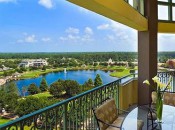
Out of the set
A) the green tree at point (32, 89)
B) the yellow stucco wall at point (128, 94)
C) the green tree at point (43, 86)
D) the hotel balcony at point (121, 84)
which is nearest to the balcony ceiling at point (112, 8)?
the hotel balcony at point (121, 84)

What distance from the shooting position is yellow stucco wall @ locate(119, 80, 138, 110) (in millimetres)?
5330

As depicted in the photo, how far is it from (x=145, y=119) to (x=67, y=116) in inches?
54.1

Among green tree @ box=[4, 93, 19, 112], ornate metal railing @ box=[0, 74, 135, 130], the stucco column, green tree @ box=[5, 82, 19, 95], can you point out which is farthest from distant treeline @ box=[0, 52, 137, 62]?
ornate metal railing @ box=[0, 74, 135, 130]

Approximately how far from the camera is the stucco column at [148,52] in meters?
5.62

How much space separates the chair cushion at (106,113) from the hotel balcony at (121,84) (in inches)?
12.8

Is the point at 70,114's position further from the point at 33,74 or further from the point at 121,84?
the point at 33,74

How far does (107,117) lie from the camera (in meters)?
3.08

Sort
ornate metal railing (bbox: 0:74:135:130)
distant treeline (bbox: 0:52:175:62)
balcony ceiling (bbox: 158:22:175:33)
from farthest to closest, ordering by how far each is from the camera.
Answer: distant treeline (bbox: 0:52:175:62) < balcony ceiling (bbox: 158:22:175:33) < ornate metal railing (bbox: 0:74:135:130)

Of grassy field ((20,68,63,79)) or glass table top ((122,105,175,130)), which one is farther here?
grassy field ((20,68,63,79))

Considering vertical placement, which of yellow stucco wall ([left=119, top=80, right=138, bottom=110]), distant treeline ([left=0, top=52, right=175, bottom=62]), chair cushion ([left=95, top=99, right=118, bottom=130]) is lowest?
yellow stucco wall ([left=119, top=80, right=138, bottom=110])

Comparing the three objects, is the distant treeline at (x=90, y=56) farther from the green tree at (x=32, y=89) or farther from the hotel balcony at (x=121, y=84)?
the hotel balcony at (x=121, y=84)

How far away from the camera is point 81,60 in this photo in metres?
12.8

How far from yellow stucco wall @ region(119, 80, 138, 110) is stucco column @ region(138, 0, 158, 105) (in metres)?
0.27

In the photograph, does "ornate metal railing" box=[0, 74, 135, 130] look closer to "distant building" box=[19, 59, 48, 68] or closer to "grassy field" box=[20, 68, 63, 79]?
"distant building" box=[19, 59, 48, 68]
